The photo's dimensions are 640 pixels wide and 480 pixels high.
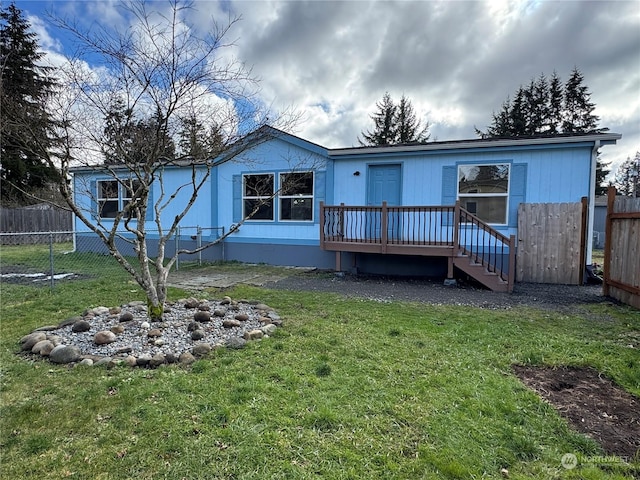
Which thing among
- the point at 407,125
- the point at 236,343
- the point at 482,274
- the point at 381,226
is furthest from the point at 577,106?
the point at 236,343

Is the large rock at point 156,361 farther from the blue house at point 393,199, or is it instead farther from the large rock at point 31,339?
the blue house at point 393,199

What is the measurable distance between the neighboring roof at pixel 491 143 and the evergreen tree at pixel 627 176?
25761 mm

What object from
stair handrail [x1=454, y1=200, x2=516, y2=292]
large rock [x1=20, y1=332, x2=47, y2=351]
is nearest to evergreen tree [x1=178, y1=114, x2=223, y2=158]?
large rock [x1=20, y1=332, x2=47, y2=351]

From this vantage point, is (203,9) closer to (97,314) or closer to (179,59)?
(179,59)

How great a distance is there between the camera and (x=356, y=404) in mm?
2490

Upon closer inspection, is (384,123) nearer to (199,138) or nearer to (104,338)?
(199,138)

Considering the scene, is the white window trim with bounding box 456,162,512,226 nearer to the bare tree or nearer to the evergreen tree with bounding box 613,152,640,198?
the bare tree

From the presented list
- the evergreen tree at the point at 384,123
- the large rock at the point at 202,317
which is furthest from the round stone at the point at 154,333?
the evergreen tree at the point at 384,123

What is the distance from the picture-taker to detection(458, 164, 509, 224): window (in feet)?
26.0

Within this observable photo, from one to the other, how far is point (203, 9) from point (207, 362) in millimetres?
4059

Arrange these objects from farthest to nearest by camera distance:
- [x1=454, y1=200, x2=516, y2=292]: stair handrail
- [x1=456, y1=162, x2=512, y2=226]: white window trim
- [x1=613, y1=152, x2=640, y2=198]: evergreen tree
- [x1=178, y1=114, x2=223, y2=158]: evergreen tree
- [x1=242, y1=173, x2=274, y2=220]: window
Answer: [x1=613, y1=152, x2=640, y2=198]: evergreen tree < [x1=242, y1=173, x2=274, y2=220]: window < [x1=456, y1=162, x2=512, y2=226]: white window trim < [x1=454, y1=200, x2=516, y2=292]: stair handrail < [x1=178, y1=114, x2=223, y2=158]: evergreen tree

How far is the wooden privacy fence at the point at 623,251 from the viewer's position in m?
5.41

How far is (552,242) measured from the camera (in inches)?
298

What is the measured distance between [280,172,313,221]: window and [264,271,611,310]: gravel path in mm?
2161
